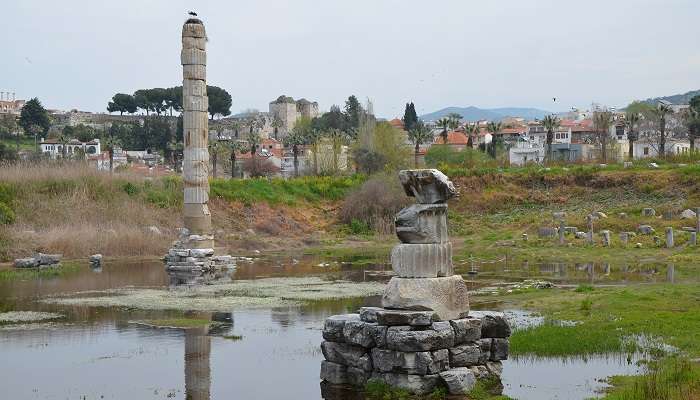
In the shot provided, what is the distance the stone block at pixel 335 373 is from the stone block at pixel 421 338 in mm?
1243

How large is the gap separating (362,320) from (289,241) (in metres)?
40.7

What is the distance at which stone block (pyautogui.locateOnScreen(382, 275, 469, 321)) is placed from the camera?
15094 millimetres

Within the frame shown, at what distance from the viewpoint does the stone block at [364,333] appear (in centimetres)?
1474

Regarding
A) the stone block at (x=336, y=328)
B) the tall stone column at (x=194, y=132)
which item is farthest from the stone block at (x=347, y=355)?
the tall stone column at (x=194, y=132)

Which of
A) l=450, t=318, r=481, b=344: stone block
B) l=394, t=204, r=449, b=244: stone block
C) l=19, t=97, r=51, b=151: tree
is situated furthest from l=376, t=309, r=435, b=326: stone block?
l=19, t=97, r=51, b=151: tree

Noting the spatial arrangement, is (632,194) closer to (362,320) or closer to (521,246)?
(521,246)

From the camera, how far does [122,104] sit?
14188 centimetres

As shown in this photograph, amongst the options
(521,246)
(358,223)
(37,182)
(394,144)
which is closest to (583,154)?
(394,144)

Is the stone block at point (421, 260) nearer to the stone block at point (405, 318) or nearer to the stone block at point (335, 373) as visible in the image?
the stone block at point (405, 318)

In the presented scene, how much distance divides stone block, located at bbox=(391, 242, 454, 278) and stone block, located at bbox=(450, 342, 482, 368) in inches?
48.5

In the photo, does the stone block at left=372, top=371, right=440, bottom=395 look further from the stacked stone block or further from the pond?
the pond

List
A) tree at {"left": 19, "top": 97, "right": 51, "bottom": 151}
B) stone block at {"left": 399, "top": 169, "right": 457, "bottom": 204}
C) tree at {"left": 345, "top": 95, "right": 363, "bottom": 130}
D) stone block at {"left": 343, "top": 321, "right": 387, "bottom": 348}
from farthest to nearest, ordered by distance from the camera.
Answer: tree at {"left": 345, "top": 95, "right": 363, "bottom": 130}, tree at {"left": 19, "top": 97, "right": 51, "bottom": 151}, stone block at {"left": 399, "top": 169, "right": 457, "bottom": 204}, stone block at {"left": 343, "top": 321, "right": 387, "bottom": 348}

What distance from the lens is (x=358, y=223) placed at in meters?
60.7

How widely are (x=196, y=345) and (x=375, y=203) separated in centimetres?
4173
